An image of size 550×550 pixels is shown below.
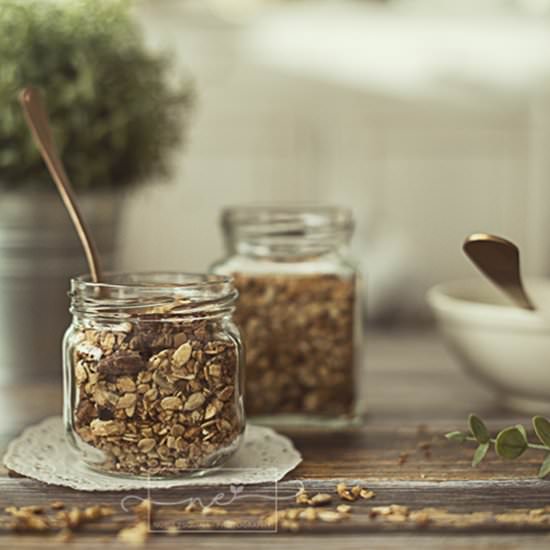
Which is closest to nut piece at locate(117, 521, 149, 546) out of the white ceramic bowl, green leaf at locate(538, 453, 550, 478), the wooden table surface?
the wooden table surface

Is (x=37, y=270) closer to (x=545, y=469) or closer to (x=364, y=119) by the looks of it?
(x=545, y=469)

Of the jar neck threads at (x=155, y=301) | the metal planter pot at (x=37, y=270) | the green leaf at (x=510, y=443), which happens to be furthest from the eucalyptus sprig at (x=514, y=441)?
the metal planter pot at (x=37, y=270)

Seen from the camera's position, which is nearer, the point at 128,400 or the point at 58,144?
the point at 128,400

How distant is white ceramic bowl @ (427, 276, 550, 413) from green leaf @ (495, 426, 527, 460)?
21 centimetres

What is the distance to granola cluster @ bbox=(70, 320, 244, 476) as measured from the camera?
30.0 inches

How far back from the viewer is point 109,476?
790 millimetres

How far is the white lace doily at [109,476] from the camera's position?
77cm

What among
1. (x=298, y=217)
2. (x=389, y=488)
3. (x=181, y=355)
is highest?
(x=298, y=217)

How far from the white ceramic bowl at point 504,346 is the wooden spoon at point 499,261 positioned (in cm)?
2

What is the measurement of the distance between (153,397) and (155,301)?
84 millimetres

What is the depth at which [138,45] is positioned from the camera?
1.25 meters

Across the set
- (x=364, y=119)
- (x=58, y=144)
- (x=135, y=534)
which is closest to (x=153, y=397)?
(x=135, y=534)

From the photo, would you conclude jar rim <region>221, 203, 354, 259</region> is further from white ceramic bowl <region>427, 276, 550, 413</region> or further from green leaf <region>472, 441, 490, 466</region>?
green leaf <region>472, 441, 490, 466</region>

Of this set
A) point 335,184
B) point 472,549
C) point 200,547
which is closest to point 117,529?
point 200,547
